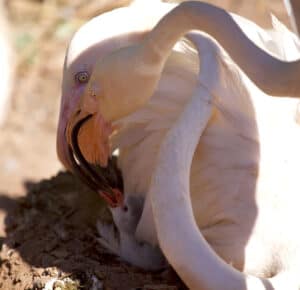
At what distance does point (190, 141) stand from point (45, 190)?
98cm

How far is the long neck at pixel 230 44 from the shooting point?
1979 mm

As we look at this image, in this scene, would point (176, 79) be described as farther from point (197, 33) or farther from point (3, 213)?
point (3, 213)

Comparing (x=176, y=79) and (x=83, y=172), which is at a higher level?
(x=176, y=79)

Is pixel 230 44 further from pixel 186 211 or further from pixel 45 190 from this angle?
pixel 45 190

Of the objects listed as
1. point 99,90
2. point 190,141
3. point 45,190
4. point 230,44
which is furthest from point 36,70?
point 230,44

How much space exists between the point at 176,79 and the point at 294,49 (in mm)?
333

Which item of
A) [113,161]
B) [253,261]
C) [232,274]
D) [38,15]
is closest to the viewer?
[232,274]

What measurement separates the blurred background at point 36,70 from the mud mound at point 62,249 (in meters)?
0.84

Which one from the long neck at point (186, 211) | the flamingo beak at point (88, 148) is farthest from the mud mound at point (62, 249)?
the long neck at point (186, 211)

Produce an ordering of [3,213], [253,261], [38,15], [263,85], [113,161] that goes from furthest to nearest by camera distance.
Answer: [38,15] < [3,213] < [113,161] < [253,261] < [263,85]

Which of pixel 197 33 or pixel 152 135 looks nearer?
pixel 197 33

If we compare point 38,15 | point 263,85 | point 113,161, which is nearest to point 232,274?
point 263,85

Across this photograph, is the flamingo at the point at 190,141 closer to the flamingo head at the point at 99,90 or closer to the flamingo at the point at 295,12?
the flamingo head at the point at 99,90

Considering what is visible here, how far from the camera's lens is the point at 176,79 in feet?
8.87
